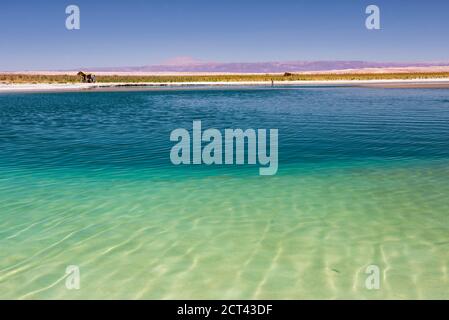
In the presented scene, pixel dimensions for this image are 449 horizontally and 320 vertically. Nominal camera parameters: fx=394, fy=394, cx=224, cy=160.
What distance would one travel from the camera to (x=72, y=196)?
10.1 meters

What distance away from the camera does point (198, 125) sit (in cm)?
2445

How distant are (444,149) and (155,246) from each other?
12.9 metres

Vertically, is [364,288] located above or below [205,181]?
below

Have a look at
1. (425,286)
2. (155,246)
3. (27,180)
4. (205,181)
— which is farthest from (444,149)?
(27,180)

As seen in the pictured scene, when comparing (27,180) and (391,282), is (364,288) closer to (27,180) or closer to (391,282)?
(391,282)

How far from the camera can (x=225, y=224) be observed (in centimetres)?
839

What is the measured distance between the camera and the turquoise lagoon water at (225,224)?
609cm

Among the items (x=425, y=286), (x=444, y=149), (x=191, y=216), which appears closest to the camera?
(x=425, y=286)

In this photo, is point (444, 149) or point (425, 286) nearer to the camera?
point (425, 286)

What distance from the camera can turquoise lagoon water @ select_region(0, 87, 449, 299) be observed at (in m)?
6.09
